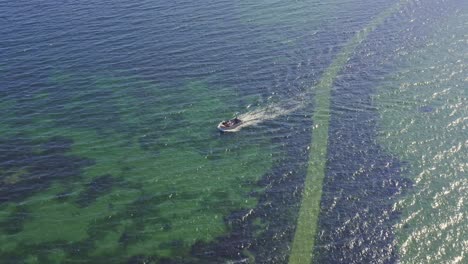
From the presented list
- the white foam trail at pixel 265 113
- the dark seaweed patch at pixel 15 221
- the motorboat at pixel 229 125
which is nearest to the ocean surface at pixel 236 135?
the dark seaweed patch at pixel 15 221

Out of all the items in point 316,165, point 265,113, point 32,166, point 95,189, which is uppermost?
point 265,113

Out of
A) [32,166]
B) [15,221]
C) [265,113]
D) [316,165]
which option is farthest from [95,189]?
[316,165]

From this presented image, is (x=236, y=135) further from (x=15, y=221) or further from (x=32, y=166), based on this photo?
(x=15, y=221)

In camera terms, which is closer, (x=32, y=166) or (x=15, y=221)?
(x=15, y=221)

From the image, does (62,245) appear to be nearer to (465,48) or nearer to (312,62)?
(312,62)

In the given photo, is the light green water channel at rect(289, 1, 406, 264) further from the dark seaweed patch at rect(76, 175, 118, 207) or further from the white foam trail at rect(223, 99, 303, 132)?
the dark seaweed patch at rect(76, 175, 118, 207)
